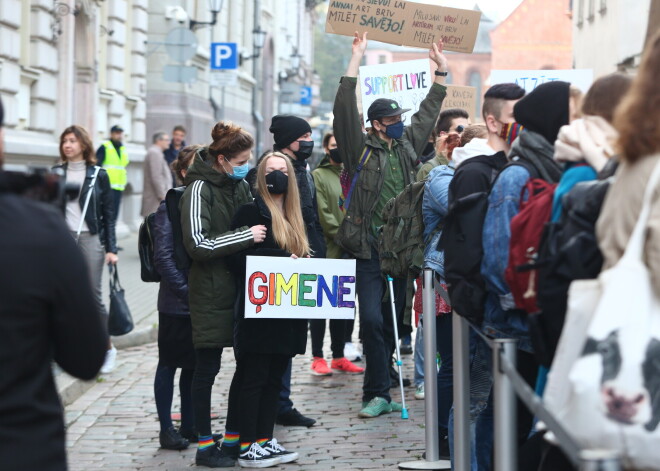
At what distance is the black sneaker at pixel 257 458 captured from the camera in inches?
275

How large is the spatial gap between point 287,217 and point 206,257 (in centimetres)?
54

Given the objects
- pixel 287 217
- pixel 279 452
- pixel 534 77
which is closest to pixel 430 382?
pixel 279 452

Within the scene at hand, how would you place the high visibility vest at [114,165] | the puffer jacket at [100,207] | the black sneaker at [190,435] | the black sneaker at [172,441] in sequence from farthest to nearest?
the high visibility vest at [114,165] → the puffer jacket at [100,207] → the black sneaker at [190,435] → the black sneaker at [172,441]

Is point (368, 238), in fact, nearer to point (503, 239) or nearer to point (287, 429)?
point (287, 429)

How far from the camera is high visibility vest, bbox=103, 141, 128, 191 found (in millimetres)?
18875

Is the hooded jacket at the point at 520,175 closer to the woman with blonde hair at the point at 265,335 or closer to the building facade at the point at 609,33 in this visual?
the woman with blonde hair at the point at 265,335

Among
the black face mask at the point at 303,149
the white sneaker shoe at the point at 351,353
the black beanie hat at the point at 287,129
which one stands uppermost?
the black beanie hat at the point at 287,129

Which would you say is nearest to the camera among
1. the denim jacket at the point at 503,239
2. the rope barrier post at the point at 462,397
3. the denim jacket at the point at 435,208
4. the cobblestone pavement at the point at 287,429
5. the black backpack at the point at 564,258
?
the black backpack at the point at 564,258

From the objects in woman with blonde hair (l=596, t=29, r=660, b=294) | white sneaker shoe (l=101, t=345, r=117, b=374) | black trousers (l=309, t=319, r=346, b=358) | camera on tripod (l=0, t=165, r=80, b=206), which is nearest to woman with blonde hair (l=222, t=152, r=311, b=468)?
black trousers (l=309, t=319, r=346, b=358)

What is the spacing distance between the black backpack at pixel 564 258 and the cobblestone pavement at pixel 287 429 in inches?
136

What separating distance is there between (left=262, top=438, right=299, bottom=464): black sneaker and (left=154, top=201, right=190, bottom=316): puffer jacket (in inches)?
36.6

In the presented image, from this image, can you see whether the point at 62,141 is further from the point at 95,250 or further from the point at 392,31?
the point at 392,31

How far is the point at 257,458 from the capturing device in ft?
22.9

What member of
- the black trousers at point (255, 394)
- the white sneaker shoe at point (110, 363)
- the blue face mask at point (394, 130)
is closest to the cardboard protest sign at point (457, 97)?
the blue face mask at point (394, 130)
